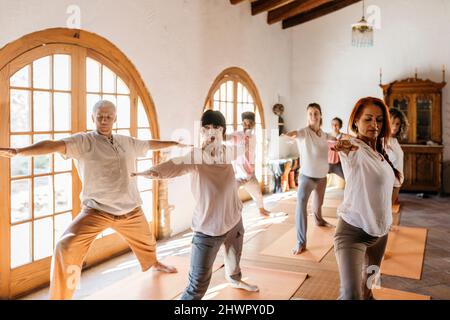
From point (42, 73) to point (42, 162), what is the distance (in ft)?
2.53

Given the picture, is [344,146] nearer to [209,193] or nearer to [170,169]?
[209,193]

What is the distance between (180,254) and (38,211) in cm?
157

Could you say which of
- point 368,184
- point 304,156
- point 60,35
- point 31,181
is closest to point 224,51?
point 304,156

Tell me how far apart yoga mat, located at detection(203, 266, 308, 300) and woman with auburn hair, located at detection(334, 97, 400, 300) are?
1.20 metres

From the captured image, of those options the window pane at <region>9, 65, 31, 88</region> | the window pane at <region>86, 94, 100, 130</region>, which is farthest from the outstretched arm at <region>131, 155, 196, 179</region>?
the window pane at <region>86, 94, 100, 130</region>

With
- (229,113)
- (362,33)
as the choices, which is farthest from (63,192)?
(362,33)

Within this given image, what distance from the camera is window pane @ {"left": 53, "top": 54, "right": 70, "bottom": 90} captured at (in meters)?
3.94

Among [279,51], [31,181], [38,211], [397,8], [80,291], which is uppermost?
[397,8]

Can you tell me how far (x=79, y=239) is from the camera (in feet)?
10.2

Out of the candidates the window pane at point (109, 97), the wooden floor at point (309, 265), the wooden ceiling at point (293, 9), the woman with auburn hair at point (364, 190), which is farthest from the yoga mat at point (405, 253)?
the wooden ceiling at point (293, 9)

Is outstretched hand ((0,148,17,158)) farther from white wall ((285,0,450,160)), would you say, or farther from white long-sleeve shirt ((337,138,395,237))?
white wall ((285,0,450,160))

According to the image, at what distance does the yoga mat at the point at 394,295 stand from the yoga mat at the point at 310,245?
94 cm
